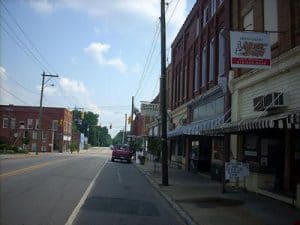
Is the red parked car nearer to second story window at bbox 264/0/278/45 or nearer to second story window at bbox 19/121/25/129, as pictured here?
second story window at bbox 264/0/278/45

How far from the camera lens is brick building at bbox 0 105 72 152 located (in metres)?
94.1

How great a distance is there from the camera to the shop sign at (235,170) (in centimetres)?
1878

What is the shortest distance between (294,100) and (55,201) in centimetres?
818

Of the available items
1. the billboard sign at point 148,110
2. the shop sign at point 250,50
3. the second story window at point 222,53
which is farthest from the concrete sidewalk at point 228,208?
the billboard sign at point 148,110

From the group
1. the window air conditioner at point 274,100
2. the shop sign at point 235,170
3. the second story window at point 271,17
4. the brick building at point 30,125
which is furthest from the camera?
the brick building at point 30,125

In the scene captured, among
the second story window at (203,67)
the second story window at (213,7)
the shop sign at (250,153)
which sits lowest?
the shop sign at (250,153)

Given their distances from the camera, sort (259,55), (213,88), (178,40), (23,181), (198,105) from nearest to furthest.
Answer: (259,55) → (23,181) → (213,88) → (198,105) → (178,40)

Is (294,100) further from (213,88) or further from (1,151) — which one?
(1,151)

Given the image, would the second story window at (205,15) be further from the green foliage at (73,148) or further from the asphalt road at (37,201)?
the green foliage at (73,148)

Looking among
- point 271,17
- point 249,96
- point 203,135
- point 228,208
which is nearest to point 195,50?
point 203,135

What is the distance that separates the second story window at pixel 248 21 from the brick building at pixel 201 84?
2215 mm

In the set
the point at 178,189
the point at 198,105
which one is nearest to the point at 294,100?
the point at 178,189

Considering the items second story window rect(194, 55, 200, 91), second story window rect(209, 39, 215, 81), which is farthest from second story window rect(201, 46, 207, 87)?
second story window rect(194, 55, 200, 91)

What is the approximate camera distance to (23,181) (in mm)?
20703
